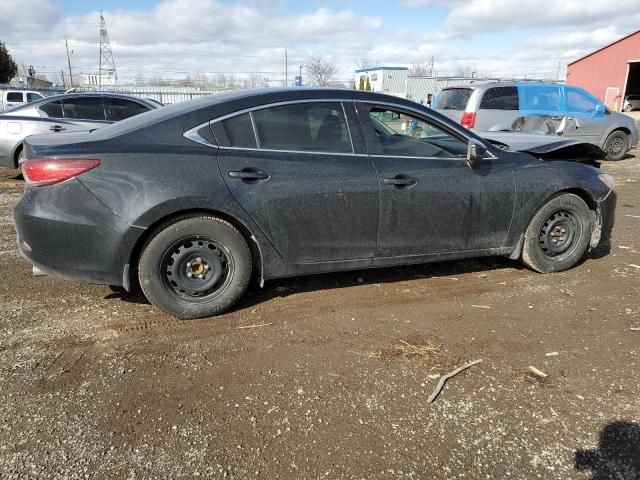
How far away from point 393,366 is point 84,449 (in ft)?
5.59

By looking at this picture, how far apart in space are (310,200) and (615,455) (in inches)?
90.3

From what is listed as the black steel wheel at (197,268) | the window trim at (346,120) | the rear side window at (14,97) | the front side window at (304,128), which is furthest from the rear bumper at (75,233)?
the rear side window at (14,97)

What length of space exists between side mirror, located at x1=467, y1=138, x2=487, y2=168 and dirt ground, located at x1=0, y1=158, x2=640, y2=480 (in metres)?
1.09

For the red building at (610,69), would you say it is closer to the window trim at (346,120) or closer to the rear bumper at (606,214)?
the rear bumper at (606,214)

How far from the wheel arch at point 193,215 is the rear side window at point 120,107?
5986 millimetres

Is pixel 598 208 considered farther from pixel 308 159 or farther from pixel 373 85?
pixel 373 85

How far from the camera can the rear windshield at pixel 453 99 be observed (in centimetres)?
1055

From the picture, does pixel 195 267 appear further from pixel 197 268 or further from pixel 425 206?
pixel 425 206

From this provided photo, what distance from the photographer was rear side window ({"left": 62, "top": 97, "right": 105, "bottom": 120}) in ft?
28.0

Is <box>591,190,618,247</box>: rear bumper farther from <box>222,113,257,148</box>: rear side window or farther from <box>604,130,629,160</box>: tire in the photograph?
<box>604,130,629,160</box>: tire

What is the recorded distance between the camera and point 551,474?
2.17m

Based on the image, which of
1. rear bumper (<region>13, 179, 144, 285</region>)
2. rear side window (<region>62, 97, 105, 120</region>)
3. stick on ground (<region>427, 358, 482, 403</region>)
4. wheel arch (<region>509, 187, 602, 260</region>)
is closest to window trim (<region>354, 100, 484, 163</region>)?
wheel arch (<region>509, 187, 602, 260</region>)

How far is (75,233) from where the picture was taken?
3189 millimetres

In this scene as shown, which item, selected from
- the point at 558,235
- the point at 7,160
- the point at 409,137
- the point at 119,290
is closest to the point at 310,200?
the point at 409,137
